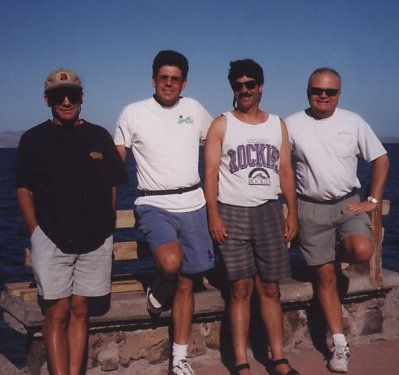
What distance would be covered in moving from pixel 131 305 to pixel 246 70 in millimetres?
2112

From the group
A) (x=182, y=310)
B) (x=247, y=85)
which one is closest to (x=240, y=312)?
(x=182, y=310)

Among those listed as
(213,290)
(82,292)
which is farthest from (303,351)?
(82,292)

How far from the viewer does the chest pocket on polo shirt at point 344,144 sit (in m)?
4.43

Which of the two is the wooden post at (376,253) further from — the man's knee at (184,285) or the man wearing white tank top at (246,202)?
the man's knee at (184,285)

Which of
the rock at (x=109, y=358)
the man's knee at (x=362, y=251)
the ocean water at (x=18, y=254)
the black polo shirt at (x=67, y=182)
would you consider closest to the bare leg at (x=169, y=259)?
the black polo shirt at (x=67, y=182)

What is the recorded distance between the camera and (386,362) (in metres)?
4.58

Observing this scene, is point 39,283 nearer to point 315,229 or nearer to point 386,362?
point 315,229

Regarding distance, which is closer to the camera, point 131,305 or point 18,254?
point 131,305

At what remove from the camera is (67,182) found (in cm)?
373

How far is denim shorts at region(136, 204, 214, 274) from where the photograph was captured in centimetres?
404

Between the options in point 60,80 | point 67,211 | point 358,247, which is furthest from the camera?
point 358,247

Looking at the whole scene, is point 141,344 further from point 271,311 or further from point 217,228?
point 217,228

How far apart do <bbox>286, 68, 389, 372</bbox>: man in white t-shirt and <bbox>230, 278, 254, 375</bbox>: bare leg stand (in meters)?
0.70

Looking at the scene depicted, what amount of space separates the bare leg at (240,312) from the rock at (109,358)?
1.02 m
